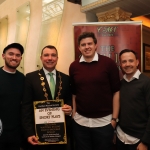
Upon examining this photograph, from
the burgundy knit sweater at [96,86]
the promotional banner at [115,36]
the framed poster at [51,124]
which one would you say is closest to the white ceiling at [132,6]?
the promotional banner at [115,36]

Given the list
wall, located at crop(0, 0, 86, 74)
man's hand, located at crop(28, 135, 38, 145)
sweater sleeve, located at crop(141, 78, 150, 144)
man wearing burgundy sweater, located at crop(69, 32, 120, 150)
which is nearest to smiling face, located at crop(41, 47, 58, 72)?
man wearing burgundy sweater, located at crop(69, 32, 120, 150)

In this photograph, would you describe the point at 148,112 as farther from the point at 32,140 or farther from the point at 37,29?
the point at 37,29

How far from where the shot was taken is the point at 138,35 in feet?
8.27

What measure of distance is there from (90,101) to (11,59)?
0.89 m

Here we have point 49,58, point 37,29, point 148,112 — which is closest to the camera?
point 148,112

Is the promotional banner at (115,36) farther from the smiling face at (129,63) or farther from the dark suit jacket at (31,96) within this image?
the dark suit jacket at (31,96)

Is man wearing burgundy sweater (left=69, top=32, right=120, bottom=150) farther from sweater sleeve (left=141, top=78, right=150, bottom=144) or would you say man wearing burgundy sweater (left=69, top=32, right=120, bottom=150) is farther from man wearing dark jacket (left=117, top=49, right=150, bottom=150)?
sweater sleeve (left=141, top=78, right=150, bottom=144)

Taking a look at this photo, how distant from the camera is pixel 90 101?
1746 millimetres

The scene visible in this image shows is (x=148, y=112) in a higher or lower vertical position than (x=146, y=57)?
lower

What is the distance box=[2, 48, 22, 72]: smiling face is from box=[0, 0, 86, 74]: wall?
130 cm

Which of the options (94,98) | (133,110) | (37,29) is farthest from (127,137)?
(37,29)

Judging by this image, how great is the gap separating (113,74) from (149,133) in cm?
60

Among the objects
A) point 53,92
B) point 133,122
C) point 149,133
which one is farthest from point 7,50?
point 149,133

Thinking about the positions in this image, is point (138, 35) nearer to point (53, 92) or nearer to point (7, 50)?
point (53, 92)
